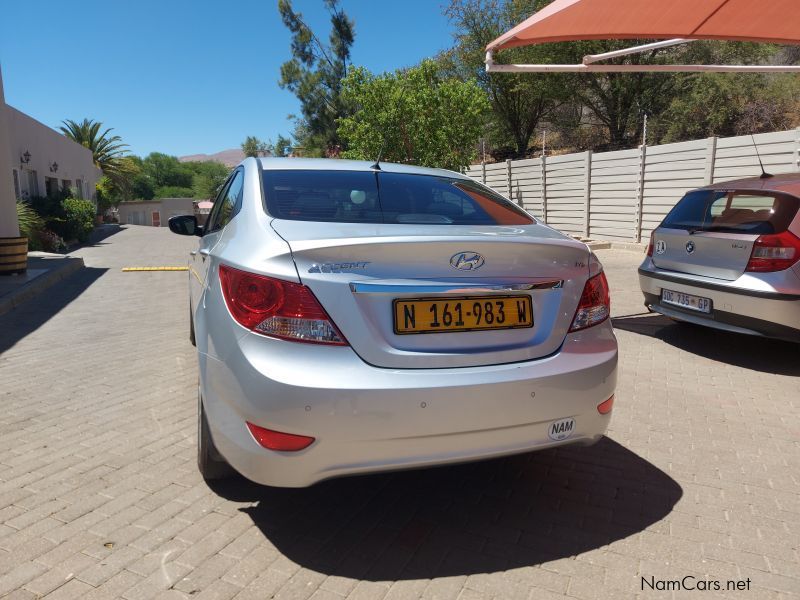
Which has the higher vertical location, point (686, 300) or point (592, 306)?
point (592, 306)

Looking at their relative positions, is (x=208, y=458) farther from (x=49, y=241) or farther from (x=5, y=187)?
(x=49, y=241)

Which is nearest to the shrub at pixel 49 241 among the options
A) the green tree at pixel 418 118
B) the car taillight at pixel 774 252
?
the green tree at pixel 418 118

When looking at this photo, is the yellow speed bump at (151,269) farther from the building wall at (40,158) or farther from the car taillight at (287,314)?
the car taillight at (287,314)

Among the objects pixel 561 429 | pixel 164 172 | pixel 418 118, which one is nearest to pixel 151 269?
pixel 418 118

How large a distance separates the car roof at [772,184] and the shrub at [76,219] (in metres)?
19.9

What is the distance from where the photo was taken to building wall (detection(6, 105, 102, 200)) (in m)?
19.4

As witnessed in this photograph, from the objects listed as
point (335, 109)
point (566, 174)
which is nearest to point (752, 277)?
point (566, 174)

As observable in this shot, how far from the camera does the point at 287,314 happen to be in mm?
2264

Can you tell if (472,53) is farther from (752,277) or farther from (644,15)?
(752,277)

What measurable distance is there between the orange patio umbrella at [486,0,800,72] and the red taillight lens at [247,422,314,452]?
6.60 m

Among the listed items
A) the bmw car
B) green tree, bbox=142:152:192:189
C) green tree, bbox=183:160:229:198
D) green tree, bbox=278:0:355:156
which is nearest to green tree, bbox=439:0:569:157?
green tree, bbox=278:0:355:156

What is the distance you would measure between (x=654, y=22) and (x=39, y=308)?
933cm

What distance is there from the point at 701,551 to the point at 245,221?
2441 millimetres

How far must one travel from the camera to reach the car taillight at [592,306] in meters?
2.68
